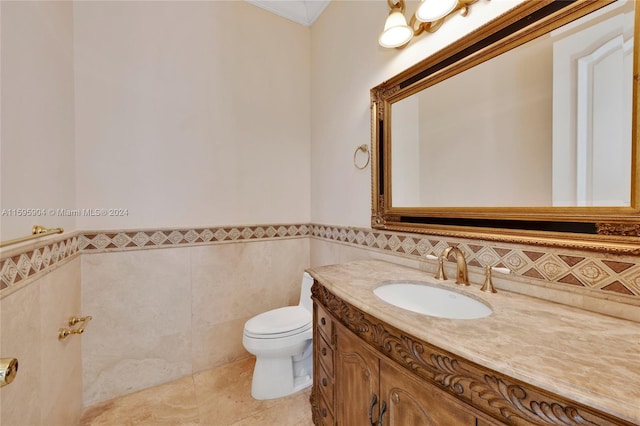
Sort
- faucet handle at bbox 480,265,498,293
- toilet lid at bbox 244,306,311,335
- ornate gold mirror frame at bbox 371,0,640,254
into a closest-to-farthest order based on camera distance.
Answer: ornate gold mirror frame at bbox 371,0,640,254, faucet handle at bbox 480,265,498,293, toilet lid at bbox 244,306,311,335

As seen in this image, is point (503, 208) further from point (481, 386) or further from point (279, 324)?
point (279, 324)

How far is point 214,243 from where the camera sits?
6.09 ft

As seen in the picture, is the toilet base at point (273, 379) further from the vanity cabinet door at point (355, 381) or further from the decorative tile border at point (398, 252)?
the decorative tile border at point (398, 252)

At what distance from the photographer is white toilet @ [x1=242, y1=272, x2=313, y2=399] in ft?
4.92

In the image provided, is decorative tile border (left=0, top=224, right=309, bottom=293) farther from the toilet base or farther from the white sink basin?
the white sink basin

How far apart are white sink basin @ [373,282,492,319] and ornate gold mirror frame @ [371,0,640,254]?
0.27 meters

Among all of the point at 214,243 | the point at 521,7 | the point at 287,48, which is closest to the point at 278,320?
the point at 214,243

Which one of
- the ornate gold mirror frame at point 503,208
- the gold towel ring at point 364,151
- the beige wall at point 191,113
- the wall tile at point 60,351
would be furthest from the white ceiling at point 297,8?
the wall tile at point 60,351

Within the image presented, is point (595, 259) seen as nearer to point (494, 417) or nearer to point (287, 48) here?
point (494, 417)

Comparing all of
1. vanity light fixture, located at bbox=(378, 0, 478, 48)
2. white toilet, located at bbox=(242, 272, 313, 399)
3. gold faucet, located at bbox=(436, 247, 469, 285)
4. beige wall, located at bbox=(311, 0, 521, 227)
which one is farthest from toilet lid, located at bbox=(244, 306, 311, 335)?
vanity light fixture, located at bbox=(378, 0, 478, 48)

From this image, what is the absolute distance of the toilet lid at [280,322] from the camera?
4.99 ft

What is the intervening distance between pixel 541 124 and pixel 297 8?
6.87ft

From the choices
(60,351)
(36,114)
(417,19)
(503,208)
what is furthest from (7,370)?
(417,19)

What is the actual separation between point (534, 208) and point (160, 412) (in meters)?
2.16
